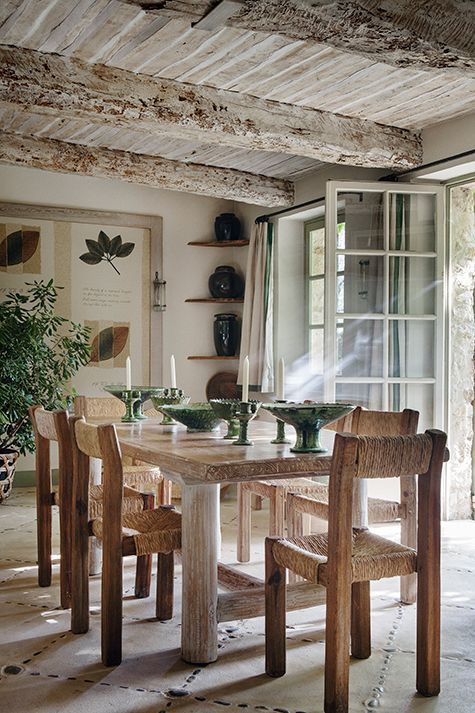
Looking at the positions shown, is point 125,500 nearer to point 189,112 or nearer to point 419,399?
point 189,112

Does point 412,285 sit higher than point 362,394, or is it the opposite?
point 412,285

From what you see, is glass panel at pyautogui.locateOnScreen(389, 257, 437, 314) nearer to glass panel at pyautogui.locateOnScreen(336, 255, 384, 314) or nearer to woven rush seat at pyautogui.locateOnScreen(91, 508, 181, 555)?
glass panel at pyautogui.locateOnScreen(336, 255, 384, 314)

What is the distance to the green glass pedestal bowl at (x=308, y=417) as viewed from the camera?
269 centimetres

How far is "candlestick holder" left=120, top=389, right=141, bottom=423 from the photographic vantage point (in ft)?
12.6

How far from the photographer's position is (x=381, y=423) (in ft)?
11.5

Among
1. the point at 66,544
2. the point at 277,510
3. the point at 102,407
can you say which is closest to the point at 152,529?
the point at 66,544

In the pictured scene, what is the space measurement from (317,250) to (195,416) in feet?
11.3

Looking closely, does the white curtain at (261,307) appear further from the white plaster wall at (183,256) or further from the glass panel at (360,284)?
the glass panel at (360,284)

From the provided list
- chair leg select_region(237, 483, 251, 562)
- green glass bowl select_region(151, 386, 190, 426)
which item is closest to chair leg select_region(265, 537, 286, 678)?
green glass bowl select_region(151, 386, 190, 426)

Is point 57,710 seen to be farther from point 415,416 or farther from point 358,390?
point 358,390

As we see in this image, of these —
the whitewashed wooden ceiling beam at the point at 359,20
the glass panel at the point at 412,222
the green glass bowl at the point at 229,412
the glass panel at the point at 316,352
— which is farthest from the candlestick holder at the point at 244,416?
the glass panel at the point at 316,352

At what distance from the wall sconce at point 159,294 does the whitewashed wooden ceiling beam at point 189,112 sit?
2.34 m

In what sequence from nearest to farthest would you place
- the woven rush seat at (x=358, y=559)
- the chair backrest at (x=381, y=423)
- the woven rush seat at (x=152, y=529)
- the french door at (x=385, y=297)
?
the woven rush seat at (x=358, y=559)
the woven rush seat at (x=152, y=529)
the chair backrest at (x=381, y=423)
the french door at (x=385, y=297)

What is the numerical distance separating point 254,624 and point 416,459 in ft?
4.03
